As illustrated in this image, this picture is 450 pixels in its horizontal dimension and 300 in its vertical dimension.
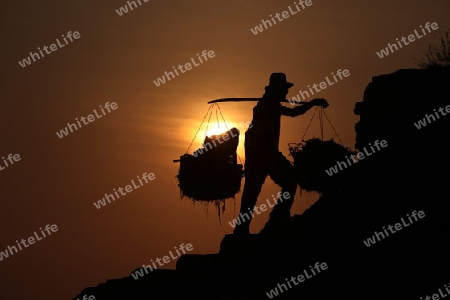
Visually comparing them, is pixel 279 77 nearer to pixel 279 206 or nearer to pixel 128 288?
pixel 279 206

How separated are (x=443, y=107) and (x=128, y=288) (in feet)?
20.3

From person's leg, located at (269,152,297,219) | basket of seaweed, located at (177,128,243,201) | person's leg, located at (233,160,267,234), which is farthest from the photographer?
basket of seaweed, located at (177,128,243,201)

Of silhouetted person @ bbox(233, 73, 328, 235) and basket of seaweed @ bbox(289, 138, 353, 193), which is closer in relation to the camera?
silhouetted person @ bbox(233, 73, 328, 235)

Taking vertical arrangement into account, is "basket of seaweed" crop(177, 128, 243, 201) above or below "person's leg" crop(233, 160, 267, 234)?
above

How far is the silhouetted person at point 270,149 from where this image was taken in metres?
15.1

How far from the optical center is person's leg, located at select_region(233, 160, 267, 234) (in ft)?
50.2

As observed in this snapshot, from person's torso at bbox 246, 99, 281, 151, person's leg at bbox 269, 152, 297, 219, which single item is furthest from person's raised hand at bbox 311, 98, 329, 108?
person's leg at bbox 269, 152, 297, 219

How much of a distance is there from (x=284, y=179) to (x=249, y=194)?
0.65 metres

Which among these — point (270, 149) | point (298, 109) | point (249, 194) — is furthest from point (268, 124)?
point (249, 194)

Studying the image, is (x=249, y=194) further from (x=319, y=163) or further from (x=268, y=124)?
(x=319, y=163)

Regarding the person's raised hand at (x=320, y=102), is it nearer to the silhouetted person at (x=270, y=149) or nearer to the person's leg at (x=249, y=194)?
the silhouetted person at (x=270, y=149)

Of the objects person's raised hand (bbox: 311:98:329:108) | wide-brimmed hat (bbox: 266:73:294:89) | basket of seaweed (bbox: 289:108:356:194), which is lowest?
basket of seaweed (bbox: 289:108:356:194)

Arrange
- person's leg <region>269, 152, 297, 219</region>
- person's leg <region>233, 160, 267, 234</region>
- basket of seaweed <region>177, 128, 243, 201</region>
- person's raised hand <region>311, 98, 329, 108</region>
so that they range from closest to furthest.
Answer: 1. person's leg <region>269, 152, 297, 219</region>
2. person's raised hand <region>311, 98, 329, 108</region>
3. person's leg <region>233, 160, 267, 234</region>
4. basket of seaweed <region>177, 128, 243, 201</region>

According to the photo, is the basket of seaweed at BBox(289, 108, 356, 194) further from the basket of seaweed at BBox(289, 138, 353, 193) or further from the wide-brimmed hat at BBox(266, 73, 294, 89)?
the wide-brimmed hat at BBox(266, 73, 294, 89)
